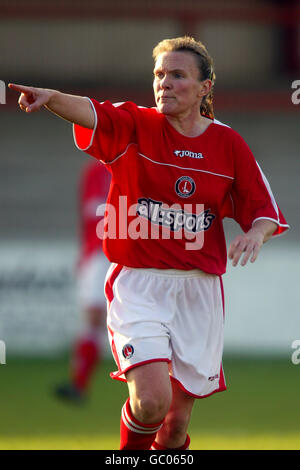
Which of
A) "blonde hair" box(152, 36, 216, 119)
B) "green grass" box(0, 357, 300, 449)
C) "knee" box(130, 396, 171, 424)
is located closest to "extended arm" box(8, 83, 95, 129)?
"blonde hair" box(152, 36, 216, 119)

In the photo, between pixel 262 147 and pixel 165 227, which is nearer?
pixel 165 227

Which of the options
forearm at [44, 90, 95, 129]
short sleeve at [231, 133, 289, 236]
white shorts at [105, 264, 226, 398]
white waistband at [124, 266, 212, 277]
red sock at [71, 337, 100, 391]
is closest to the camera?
forearm at [44, 90, 95, 129]

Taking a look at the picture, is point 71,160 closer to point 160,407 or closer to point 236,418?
point 236,418

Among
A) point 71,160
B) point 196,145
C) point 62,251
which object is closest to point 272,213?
point 196,145

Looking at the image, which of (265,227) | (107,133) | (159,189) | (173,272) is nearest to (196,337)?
(173,272)

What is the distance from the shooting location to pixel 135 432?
12.8 ft

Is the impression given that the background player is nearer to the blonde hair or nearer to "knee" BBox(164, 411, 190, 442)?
"knee" BBox(164, 411, 190, 442)

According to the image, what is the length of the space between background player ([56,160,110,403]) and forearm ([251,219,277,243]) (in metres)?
3.16

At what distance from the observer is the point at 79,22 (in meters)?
12.1

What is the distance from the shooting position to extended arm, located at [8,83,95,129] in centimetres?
351

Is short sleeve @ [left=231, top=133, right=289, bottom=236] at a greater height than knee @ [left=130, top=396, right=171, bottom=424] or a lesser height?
greater

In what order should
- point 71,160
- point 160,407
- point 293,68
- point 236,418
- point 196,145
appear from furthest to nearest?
1. point 293,68
2. point 71,160
3. point 236,418
4. point 196,145
5. point 160,407

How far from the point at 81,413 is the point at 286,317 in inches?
153

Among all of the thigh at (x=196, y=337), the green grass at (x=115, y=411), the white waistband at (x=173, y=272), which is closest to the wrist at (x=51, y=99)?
the white waistband at (x=173, y=272)
